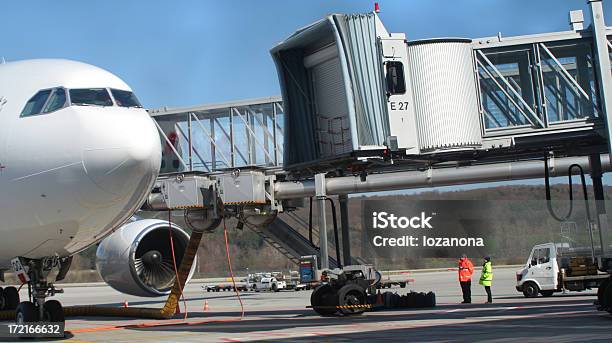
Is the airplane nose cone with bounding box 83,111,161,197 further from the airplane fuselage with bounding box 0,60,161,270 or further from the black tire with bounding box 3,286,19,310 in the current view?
the black tire with bounding box 3,286,19,310

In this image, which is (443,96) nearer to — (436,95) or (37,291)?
(436,95)

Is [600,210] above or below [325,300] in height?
above

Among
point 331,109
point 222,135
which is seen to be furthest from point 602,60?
point 222,135

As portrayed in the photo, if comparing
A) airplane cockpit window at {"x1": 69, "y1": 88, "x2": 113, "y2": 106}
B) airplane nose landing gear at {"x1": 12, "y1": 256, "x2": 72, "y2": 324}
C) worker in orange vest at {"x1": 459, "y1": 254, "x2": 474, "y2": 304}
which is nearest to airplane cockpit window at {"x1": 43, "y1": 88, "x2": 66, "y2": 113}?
airplane cockpit window at {"x1": 69, "y1": 88, "x2": 113, "y2": 106}

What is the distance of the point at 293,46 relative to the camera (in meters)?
16.7

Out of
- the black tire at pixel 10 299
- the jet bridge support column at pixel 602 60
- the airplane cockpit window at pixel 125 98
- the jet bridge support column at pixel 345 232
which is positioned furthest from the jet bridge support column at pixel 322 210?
the airplane cockpit window at pixel 125 98

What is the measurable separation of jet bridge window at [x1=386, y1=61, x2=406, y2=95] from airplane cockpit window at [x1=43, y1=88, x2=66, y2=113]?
5868 mm

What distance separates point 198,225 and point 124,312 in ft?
10.3

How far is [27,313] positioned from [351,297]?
24.9 ft

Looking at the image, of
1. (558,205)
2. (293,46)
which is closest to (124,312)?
(293,46)

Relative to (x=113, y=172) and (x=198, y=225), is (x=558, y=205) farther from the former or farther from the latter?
(x=198, y=225)

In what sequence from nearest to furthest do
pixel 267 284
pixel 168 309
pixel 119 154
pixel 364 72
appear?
pixel 119 154
pixel 364 72
pixel 168 309
pixel 267 284

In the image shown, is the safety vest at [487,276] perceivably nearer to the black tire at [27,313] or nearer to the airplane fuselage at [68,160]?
the airplane fuselage at [68,160]

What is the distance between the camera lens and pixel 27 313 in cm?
1338
